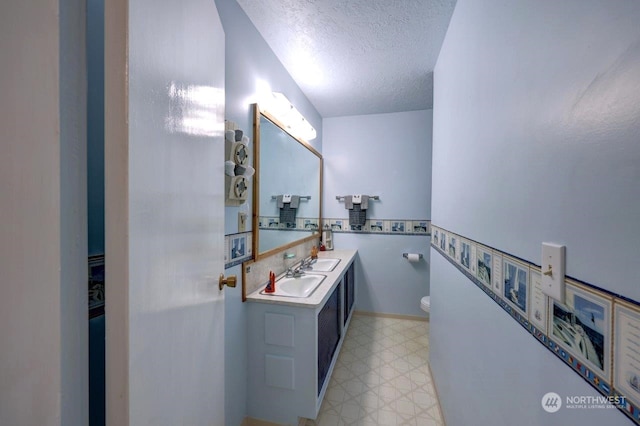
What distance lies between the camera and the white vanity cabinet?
1.34 meters

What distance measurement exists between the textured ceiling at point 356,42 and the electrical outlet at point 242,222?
3.84 ft

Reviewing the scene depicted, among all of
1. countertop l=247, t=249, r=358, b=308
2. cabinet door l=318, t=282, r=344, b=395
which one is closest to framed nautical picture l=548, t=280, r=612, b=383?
countertop l=247, t=249, r=358, b=308

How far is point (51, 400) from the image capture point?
1.33 ft

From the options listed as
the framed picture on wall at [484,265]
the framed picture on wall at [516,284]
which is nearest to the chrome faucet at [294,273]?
the framed picture on wall at [484,265]

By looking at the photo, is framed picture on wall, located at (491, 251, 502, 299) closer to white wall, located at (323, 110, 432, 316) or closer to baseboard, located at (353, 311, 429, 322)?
white wall, located at (323, 110, 432, 316)

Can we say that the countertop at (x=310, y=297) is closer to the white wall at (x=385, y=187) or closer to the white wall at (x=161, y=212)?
the white wall at (x=161, y=212)

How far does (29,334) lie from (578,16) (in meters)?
1.13

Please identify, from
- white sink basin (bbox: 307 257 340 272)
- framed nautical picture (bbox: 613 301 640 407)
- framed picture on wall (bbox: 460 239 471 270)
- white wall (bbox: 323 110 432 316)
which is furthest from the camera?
white wall (bbox: 323 110 432 316)

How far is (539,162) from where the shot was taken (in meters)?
0.57

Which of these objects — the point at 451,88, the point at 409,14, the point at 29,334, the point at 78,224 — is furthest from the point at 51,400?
the point at 409,14

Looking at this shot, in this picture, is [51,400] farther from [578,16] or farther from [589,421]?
[578,16]

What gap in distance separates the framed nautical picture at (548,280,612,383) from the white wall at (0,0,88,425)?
93 centimetres

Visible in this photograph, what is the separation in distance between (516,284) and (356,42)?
168 cm

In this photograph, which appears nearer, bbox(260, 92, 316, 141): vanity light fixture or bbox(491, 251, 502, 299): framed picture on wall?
bbox(491, 251, 502, 299): framed picture on wall
